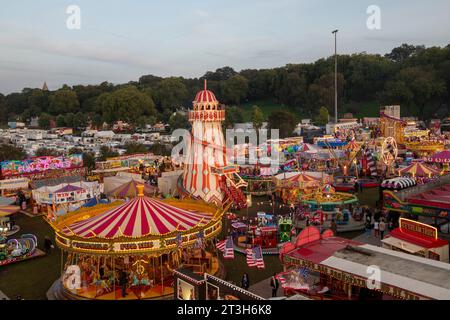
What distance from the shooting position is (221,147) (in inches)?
1008

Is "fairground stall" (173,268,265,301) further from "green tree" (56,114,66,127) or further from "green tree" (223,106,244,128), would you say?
"green tree" (56,114,66,127)

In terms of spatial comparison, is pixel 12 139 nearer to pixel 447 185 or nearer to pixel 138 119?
pixel 138 119

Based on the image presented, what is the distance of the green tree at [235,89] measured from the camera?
94875mm

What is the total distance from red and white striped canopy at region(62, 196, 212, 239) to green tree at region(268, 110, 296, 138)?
49.1m

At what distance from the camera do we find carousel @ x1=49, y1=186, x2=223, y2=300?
44.2 ft

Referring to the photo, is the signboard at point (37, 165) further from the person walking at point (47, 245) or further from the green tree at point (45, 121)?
the green tree at point (45, 121)

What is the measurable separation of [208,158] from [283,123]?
40.7 metres

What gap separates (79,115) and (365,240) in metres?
68.9

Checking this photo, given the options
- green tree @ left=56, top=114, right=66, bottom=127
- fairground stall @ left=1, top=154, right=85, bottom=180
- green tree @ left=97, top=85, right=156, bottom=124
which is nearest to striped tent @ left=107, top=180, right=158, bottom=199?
fairground stall @ left=1, top=154, right=85, bottom=180

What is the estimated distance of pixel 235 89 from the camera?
95125 millimetres

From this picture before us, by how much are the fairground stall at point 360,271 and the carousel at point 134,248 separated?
12.3 ft

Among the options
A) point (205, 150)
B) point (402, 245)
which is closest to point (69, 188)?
point (205, 150)
